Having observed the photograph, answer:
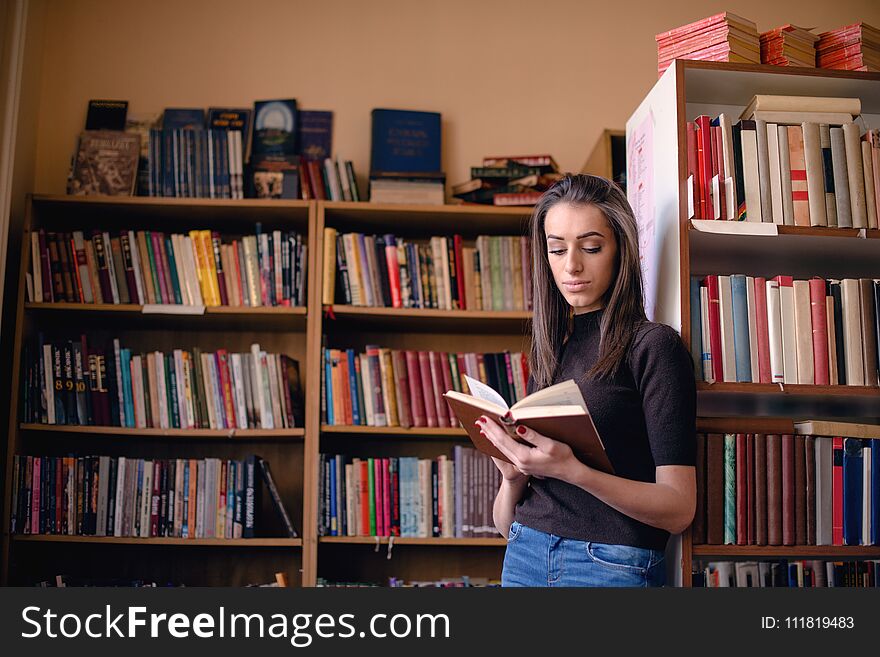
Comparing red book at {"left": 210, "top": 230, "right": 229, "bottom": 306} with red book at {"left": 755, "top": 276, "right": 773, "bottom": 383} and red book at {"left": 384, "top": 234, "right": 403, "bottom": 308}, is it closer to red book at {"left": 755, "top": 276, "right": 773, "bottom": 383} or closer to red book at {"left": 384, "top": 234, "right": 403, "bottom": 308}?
red book at {"left": 384, "top": 234, "right": 403, "bottom": 308}

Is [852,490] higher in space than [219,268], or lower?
lower

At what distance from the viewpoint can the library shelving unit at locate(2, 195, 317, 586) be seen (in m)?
2.63

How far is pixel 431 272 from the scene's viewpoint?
2768mm

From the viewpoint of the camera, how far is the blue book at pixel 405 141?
2.94 meters

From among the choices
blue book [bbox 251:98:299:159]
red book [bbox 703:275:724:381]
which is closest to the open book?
red book [bbox 703:275:724:381]

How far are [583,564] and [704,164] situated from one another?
816mm

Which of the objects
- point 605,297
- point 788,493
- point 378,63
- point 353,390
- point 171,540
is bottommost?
point 171,540

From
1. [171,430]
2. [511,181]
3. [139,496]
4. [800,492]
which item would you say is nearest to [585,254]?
[800,492]

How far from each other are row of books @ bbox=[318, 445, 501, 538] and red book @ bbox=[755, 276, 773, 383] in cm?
113

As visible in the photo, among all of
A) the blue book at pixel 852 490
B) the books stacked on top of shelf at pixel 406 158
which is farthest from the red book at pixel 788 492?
the books stacked on top of shelf at pixel 406 158

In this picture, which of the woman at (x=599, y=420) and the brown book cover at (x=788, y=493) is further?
the brown book cover at (x=788, y=493)

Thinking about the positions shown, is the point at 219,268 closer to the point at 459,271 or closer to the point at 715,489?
the point at 459,271

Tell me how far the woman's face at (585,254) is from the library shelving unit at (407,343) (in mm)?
1054

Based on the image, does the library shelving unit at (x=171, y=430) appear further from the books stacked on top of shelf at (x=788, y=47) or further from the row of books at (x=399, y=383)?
the books stacked on top of shelf at (x=788, y=47)
